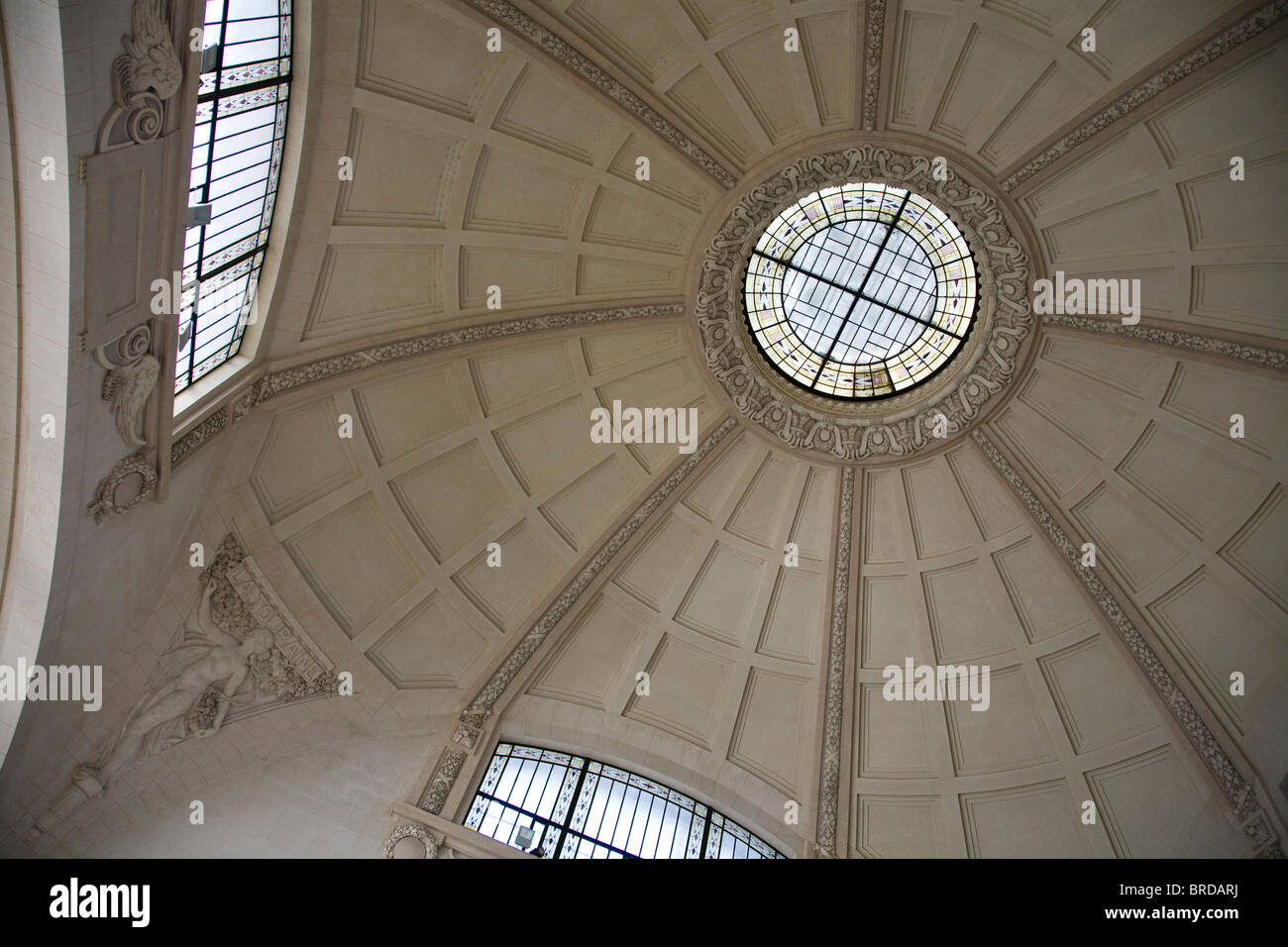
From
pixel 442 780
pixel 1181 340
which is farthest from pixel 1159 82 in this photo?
pixel 442 780

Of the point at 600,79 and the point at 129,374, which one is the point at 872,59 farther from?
the point at 129,374

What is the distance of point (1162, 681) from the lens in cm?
1725

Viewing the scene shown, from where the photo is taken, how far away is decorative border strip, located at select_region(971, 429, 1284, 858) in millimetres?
15641

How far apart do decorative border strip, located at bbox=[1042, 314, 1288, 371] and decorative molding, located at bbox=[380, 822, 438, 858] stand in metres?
14.3

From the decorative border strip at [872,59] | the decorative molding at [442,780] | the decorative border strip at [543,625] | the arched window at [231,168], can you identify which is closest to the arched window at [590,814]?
the decorative molding at [442,780]

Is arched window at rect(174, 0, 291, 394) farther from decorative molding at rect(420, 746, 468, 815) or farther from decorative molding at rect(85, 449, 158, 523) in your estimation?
decorative molding at rect(420, 746, 468, 815)

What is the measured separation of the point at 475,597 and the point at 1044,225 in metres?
12.6

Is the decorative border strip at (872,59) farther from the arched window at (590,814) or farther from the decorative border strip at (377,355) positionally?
the arched window at (590,814)

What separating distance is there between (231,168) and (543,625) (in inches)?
394

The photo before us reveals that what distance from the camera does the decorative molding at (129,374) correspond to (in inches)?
436

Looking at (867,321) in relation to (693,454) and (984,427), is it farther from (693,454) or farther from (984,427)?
(693,454)

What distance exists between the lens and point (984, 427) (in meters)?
19.0

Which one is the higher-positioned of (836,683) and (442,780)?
(836,683)
